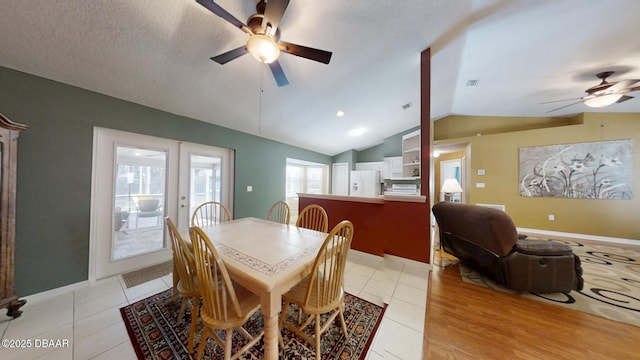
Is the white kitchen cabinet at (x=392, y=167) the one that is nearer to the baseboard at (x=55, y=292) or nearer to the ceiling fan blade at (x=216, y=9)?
the ceiling fan blade at (x=216, y=9)

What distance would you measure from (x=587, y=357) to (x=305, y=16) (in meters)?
3.51

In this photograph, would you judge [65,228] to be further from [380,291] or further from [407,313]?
[407,313]

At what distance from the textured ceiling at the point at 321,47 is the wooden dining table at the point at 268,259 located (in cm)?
187

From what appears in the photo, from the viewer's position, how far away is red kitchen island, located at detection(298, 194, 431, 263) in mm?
2578

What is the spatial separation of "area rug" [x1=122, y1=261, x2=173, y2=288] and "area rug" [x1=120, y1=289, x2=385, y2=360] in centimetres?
56

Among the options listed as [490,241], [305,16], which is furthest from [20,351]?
[490,241]

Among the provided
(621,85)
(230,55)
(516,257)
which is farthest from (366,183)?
(230,55)

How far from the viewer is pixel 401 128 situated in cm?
524

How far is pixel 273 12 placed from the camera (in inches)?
51.8

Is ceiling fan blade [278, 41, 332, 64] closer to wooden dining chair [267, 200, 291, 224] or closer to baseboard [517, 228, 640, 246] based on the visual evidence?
wooden dining chair [267, 200, 291, 224]

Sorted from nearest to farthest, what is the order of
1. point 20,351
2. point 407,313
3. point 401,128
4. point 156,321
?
point 20,351 → point 156,321 → point 407,313 → point 401,128

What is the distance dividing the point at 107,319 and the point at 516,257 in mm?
4034

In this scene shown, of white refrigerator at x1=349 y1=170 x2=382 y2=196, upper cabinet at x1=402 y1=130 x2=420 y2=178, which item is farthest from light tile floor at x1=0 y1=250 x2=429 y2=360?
white refrigerator at x1=349 y1=170 x2=382 y2=196

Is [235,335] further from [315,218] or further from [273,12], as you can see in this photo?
[273,12]
